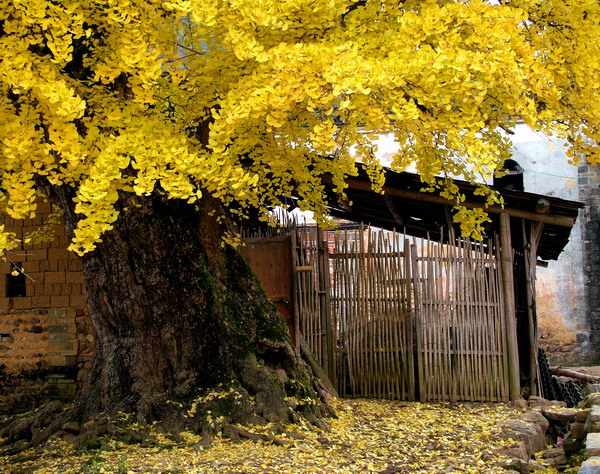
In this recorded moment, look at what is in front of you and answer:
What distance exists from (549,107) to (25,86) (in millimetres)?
4335

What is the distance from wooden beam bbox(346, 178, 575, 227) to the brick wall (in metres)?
3.95

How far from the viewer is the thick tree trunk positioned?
7.39 meters

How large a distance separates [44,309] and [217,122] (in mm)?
5265

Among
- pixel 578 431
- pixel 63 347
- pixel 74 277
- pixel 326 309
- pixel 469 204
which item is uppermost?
pixel 469 204

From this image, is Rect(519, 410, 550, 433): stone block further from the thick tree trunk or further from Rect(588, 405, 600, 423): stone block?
the thick tree trunk

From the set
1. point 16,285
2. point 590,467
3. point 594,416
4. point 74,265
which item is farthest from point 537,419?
point 16,285

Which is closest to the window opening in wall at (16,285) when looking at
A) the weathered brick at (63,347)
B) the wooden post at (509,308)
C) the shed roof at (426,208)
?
the weathered brick at (63,347)

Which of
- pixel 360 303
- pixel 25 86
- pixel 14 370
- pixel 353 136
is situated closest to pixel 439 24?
pixel 353 136

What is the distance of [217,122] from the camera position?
565 centimetres

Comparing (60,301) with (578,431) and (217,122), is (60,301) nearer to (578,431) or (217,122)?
(217,122)

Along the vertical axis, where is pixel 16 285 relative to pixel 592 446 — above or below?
above

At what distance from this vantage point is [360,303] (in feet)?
32.2

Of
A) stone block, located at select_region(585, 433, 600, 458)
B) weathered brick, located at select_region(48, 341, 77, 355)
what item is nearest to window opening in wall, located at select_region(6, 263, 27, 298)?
weathered brick, located at select_region(48, 341, 77, 355)

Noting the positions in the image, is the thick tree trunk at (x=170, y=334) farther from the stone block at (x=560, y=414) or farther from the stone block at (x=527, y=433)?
the stone block at (x=560, y=414)
